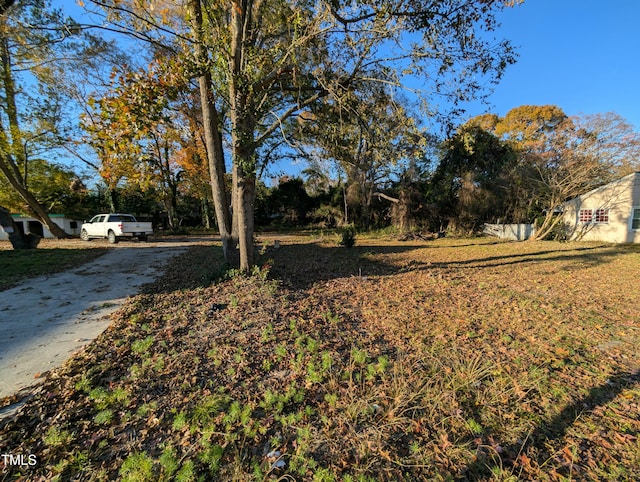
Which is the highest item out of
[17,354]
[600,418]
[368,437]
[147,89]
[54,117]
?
[54,117]

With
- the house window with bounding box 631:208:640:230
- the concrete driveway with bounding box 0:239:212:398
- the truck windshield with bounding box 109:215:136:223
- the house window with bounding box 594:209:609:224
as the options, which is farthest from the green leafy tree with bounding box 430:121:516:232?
the truck windshield with bounding box 109:215:136:223

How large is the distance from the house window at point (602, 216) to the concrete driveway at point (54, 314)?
21.8m

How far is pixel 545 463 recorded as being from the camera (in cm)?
197

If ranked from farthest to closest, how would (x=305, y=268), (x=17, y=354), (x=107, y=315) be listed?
(x=305, y=268)
(x=107, y=315)
(x=17, y=354)

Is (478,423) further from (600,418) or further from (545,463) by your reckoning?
(600,418)

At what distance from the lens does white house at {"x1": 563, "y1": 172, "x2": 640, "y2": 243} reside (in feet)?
47.3

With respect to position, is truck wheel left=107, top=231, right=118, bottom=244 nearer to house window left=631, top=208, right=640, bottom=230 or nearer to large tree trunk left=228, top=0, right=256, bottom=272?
large tree trunk left=228, top=0, right=256, bottom=272

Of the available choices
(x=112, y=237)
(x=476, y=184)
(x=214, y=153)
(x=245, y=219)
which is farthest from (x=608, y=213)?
(x=112, y=237)

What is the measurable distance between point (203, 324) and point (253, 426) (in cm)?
227

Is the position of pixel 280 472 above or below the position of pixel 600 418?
above

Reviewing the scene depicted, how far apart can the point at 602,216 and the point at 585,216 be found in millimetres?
769

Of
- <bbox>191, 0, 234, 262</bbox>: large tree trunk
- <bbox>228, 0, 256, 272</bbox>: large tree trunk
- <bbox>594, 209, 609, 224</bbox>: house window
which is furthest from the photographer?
<bbox>594, 209, 609, 224</bbox>: house window

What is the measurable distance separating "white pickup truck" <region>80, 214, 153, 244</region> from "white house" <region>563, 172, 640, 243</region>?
24716 mm

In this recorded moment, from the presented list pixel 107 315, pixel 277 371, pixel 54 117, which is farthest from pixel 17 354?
pixel 54 117
